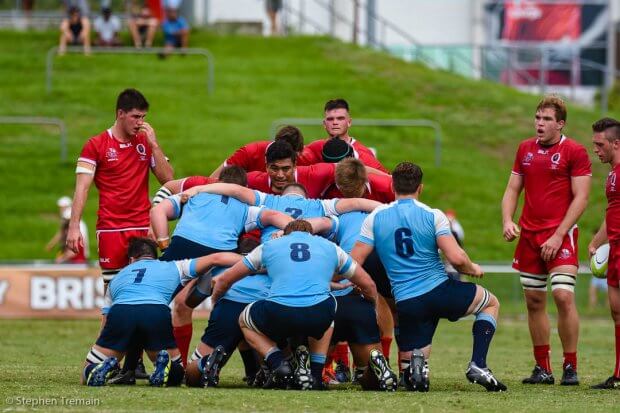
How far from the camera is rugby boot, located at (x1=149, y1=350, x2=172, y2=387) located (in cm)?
995

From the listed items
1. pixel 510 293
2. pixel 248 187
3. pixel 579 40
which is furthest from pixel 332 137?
pixel 579 40

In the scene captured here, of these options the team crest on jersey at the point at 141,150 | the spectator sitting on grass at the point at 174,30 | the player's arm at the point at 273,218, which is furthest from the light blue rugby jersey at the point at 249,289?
the spectator sitting on grass at the point at 174,30

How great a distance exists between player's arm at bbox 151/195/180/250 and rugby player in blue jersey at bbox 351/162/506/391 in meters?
1.74

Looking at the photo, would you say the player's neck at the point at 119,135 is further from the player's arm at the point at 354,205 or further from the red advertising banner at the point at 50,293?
the red advertising banner at the point at 50,293

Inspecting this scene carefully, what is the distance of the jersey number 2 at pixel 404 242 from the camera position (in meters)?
9.84

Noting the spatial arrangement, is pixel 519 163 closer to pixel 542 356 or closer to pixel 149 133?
pixel 542 356

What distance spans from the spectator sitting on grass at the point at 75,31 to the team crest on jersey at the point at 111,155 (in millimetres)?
20347

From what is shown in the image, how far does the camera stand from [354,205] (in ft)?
34.6

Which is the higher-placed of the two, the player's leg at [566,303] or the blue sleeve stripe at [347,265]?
the blue sleeve stripe at [347,265]

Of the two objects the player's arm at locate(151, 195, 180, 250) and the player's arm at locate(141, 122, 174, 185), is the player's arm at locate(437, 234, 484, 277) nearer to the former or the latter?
the player's arm at locate(151, 195, 180, 250)

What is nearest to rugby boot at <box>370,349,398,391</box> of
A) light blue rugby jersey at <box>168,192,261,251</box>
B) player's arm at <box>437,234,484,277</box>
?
player's arm at <box>437,234,484,277</box>

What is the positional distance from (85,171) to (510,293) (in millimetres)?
10541

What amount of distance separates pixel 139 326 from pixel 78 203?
1826 mm

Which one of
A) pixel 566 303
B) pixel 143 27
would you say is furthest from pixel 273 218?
pixel 143 27
